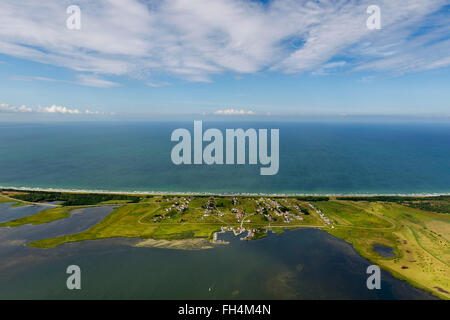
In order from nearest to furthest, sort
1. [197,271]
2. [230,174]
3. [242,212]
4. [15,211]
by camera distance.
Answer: [197,271] → [15,211] → [242,212] → [230,174]

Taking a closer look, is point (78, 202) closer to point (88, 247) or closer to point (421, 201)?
point (88, 247)

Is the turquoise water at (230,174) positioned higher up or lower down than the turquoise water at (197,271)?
higher up

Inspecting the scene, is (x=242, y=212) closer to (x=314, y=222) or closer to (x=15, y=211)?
(x=314, y=222)

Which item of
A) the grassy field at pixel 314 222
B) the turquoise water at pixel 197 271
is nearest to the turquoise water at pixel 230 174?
the grassy field at pixel 314 222

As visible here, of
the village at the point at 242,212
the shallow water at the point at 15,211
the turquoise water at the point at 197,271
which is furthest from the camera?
the shallow water at the point at 15,211

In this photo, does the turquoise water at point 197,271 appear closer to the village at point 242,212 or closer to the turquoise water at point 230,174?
the village at point 242,212

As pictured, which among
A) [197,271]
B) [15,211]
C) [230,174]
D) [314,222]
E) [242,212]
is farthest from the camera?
[230,174]

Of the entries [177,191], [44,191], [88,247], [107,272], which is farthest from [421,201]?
[44,191]

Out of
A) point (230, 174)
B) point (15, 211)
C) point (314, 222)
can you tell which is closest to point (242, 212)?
point (314, 222)

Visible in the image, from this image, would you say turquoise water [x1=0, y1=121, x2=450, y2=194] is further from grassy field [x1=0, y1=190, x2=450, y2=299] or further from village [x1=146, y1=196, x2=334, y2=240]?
grassy field [x1=0, y1=190, x2=450, y2=299]
